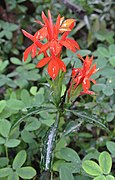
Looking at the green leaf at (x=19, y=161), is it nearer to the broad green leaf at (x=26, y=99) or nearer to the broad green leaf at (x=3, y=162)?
the broad green leaf at (x=3, y=162)

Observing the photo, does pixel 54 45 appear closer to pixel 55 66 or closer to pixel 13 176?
pixel 55 66

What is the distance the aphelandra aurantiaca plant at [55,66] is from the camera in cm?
136

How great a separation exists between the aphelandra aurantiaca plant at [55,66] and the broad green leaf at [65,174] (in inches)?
1.8

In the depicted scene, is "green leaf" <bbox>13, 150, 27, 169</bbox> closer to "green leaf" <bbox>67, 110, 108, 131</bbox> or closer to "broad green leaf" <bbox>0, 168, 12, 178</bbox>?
"broad green leaf" <bbox>0, 168, 12, 178</bbox>

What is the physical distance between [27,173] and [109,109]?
0.54 m

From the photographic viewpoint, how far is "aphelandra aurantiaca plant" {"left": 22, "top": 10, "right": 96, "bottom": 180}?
136cm

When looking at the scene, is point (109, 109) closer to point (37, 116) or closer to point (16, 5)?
point (37, 116)

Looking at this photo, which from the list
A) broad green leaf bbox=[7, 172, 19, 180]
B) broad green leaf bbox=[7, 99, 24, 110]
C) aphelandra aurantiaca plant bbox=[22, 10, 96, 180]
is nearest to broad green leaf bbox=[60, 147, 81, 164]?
aphelandra aurantiaca plant bbox=[22, 10, 96, 180]

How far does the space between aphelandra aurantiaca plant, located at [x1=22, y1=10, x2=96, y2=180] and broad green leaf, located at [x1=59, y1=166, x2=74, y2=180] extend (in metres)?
0.05

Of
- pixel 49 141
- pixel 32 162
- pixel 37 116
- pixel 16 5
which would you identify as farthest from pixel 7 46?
pixel 49 141

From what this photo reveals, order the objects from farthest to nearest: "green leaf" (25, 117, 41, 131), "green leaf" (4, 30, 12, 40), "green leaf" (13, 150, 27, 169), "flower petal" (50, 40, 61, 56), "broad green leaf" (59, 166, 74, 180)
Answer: "green leaf" (4, 30, 12, 40), "green leaf" (25, 117, 41, 131), "green leaf" (13, 150, 27, 169), "broad green leaf" (59, 166, 74, 180), "flower petal" (50, 40, 61, 56)

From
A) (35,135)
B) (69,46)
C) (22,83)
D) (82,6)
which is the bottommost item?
(35,135)

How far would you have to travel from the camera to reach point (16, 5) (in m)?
2.62

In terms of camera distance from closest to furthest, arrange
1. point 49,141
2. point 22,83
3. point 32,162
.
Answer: point 49,141 → point 32,162 → point 22,83
